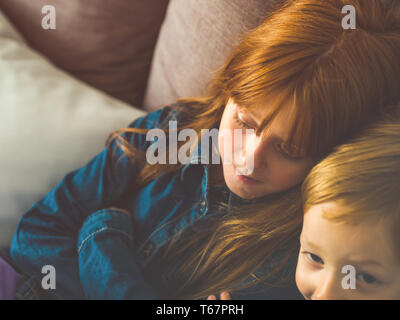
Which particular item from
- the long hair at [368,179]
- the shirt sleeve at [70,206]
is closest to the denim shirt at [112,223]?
the shirt sleeve at [70,206]

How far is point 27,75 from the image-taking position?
58 centimetres

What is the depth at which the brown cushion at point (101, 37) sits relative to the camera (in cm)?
62

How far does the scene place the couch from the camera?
1.65 feet

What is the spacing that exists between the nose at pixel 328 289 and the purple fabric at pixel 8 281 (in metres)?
0.34

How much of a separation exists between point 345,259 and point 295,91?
144 mm

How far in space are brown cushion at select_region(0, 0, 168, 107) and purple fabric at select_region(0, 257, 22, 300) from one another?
0.34 metres

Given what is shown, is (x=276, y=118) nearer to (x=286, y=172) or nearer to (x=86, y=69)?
(x=286, y=172)

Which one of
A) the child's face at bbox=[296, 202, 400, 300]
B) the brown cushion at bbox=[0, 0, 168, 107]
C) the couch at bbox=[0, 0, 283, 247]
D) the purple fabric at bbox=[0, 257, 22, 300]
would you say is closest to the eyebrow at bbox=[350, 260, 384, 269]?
the child's face at bbox=[296, 202, 400, 300]

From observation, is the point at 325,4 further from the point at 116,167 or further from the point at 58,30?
the point at 58,30

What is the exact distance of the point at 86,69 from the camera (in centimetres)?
67

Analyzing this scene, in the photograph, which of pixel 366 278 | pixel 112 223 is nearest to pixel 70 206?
pixel 112 223

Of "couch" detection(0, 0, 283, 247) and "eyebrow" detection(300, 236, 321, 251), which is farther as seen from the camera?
"couch" detection(0, 0, 283, 247)

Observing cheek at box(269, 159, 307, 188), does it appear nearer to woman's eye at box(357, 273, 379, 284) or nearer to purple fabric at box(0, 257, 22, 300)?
woman's eye at box(357, 273, 379, 284)

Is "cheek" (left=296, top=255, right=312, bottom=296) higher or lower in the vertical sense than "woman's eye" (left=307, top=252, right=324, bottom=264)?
lower
